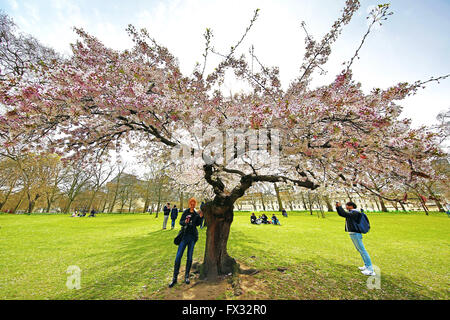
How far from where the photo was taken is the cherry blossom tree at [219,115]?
3.75m

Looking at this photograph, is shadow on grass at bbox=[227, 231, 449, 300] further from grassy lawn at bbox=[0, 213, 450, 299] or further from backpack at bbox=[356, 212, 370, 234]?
backpack at bbox=[356, 212, 370, 234]

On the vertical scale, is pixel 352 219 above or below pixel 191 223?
above

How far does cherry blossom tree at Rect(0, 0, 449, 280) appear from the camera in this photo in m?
3.75

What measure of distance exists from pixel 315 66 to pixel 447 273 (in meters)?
7.96

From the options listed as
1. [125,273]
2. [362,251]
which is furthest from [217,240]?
[362,251]

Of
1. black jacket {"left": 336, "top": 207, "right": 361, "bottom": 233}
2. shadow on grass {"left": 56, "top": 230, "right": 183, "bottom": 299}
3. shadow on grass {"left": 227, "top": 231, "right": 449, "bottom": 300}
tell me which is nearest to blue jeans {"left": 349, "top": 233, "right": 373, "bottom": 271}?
black jacket {"left": 336, "top": 207, "right": 361, "bottom": 233}

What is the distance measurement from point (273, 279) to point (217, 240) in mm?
1974

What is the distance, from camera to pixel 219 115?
→ 6016 mm

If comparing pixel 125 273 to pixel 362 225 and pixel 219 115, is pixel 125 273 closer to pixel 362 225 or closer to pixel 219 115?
pixel 219 115

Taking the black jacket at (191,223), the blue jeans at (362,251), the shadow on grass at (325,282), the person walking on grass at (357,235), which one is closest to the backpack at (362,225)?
the person walking on grass at (357,235)
